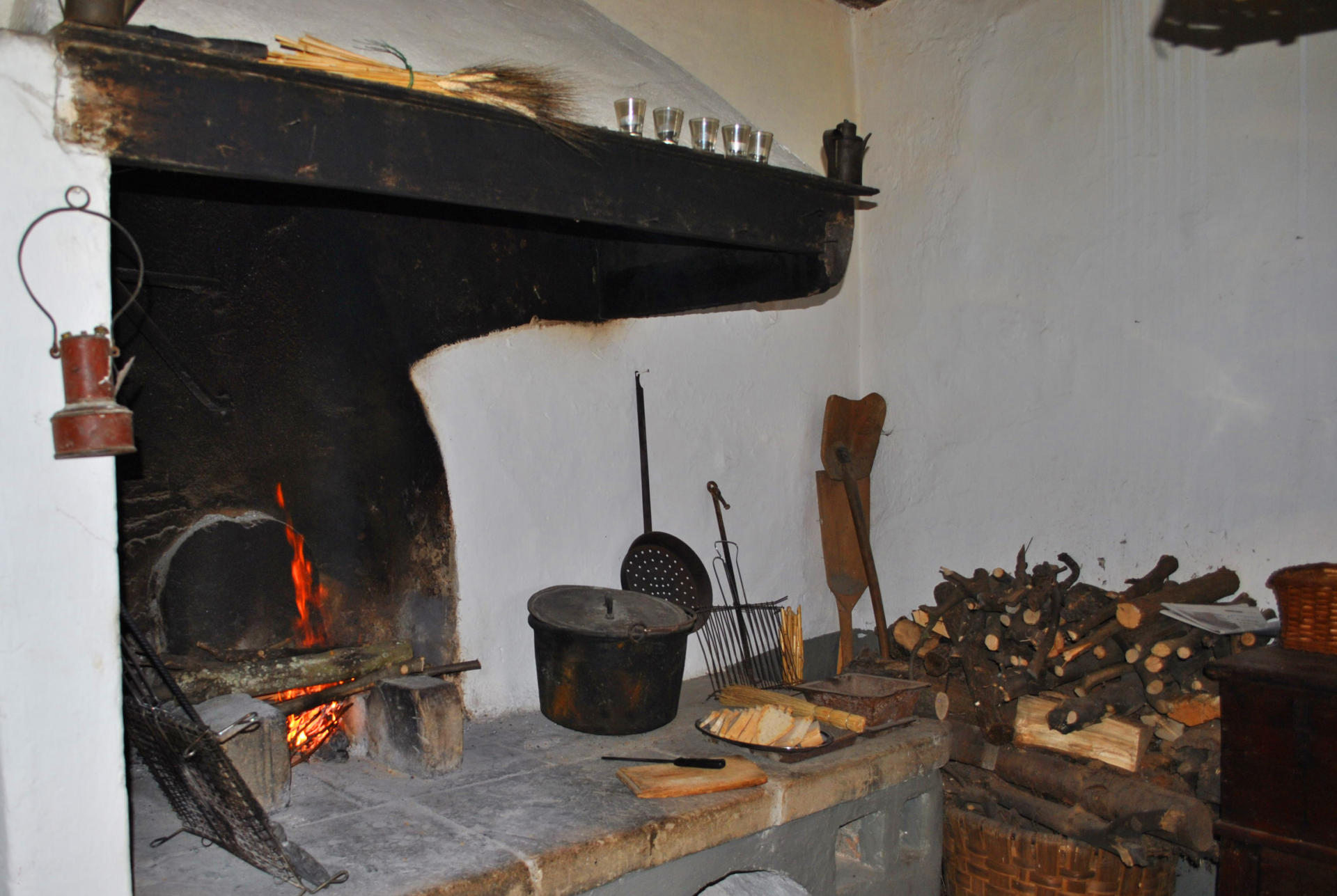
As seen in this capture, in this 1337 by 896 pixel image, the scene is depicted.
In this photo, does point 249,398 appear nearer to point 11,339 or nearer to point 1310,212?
point 11,339

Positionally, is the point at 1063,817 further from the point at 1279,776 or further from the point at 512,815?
the point at 512,815

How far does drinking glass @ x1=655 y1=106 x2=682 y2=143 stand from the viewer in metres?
2.93

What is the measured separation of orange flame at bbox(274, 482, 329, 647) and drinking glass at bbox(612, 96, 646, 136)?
1.57 m

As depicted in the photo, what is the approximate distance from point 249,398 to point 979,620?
2785 mm

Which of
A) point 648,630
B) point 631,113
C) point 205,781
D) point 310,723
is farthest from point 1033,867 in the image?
point 631,113

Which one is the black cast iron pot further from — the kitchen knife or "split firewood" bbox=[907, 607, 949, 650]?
"split firewood" bbox=[907, 607, 949, 650]

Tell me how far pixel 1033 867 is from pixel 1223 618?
1.06 metres

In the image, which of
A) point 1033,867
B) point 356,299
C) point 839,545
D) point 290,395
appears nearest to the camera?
point 290,395

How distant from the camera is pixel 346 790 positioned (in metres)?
2.86

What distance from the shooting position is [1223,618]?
3.31m

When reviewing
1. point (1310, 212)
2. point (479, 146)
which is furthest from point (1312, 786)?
point (479, 146)

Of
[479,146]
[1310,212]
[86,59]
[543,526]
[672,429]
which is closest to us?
[86,59]

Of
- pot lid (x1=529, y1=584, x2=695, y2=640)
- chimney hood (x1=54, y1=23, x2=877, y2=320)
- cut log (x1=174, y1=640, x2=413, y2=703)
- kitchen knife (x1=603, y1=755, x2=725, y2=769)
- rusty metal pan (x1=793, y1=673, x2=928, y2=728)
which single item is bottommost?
kitchen knife (x1=603, y1=755, x2=725, y2=769)

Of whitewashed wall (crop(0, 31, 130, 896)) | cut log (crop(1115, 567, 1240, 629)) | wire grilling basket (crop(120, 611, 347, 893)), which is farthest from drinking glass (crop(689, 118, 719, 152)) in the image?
cut log (crop(1115, 567, 1240, 629))
